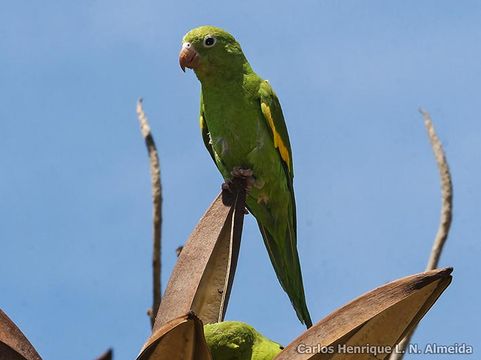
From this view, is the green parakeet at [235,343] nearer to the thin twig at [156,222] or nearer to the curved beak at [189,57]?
the curved beak at [189,57]

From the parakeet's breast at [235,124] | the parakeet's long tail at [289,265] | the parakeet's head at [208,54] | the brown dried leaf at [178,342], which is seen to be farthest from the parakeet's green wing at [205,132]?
the brown dried leaf at [178,342]

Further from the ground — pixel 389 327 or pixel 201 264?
pixel 201 264

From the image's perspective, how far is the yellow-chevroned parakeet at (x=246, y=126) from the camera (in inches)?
281

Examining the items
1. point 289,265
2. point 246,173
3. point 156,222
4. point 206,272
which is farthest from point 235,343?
point 156,222

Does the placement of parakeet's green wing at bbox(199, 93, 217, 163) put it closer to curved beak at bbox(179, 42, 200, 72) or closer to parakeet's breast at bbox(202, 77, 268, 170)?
parakeet's breast at bbox(202, 77, 268, 170)

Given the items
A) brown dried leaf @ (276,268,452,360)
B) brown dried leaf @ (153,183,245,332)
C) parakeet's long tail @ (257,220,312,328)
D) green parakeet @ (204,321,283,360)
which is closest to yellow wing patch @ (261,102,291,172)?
parakeet's long tail @ (257,220,312,328)

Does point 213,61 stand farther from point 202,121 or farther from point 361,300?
point 361,300

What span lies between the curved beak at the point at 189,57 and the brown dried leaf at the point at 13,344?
4.34m

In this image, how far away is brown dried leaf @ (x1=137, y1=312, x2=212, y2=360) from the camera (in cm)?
289

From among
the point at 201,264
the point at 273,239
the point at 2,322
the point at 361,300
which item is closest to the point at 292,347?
the point at 361,300

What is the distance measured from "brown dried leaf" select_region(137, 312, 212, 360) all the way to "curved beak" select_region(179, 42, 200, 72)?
4.55 m

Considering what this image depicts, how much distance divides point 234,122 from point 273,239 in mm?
1041

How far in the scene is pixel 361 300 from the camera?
316 cm

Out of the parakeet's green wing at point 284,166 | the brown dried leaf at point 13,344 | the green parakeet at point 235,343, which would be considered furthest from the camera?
the parakeet's green wing at point 284,166
